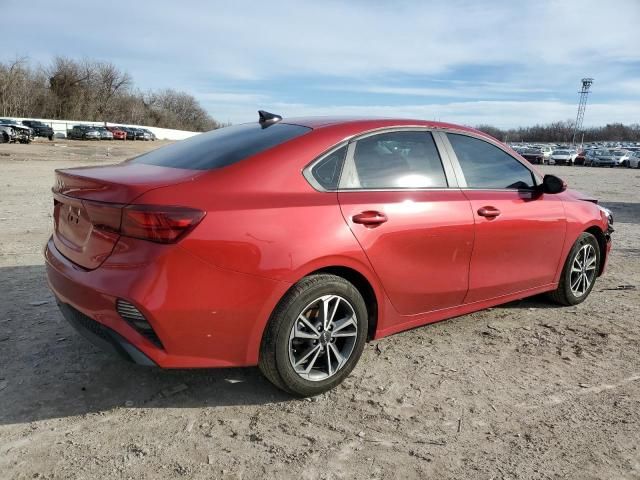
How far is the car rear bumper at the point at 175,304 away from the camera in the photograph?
254 cm

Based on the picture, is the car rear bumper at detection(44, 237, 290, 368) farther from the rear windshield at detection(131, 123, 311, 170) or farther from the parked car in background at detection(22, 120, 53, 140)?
the parked car in background at detection(22, 120, 53, 140)

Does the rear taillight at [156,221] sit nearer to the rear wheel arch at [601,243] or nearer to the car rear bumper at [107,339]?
the car rear bumper at [107,339]

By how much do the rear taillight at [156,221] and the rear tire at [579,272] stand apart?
11.5 feet

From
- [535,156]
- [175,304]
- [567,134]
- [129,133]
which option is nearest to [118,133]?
[129,133]

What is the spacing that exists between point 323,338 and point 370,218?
76cm

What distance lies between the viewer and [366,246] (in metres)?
3.11

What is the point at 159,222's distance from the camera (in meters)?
2.54

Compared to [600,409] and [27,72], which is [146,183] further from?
[27,72]

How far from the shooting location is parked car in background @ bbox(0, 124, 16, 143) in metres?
38.5

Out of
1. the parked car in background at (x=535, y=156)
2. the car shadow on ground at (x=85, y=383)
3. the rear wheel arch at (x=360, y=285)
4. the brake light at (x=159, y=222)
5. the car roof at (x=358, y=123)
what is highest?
the parked car in background at (x=535, y=156)

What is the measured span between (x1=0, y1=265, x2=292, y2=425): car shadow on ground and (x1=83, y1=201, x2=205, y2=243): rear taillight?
1042 millimetres

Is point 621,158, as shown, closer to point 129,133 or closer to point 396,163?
point 396,163

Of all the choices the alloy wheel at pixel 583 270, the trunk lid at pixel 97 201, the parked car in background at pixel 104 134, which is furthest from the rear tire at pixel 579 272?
the parked car in background at pixel 104 134

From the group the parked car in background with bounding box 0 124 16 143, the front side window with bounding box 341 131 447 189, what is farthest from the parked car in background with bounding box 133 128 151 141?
the front side window with bounding box 341 131 447 189
